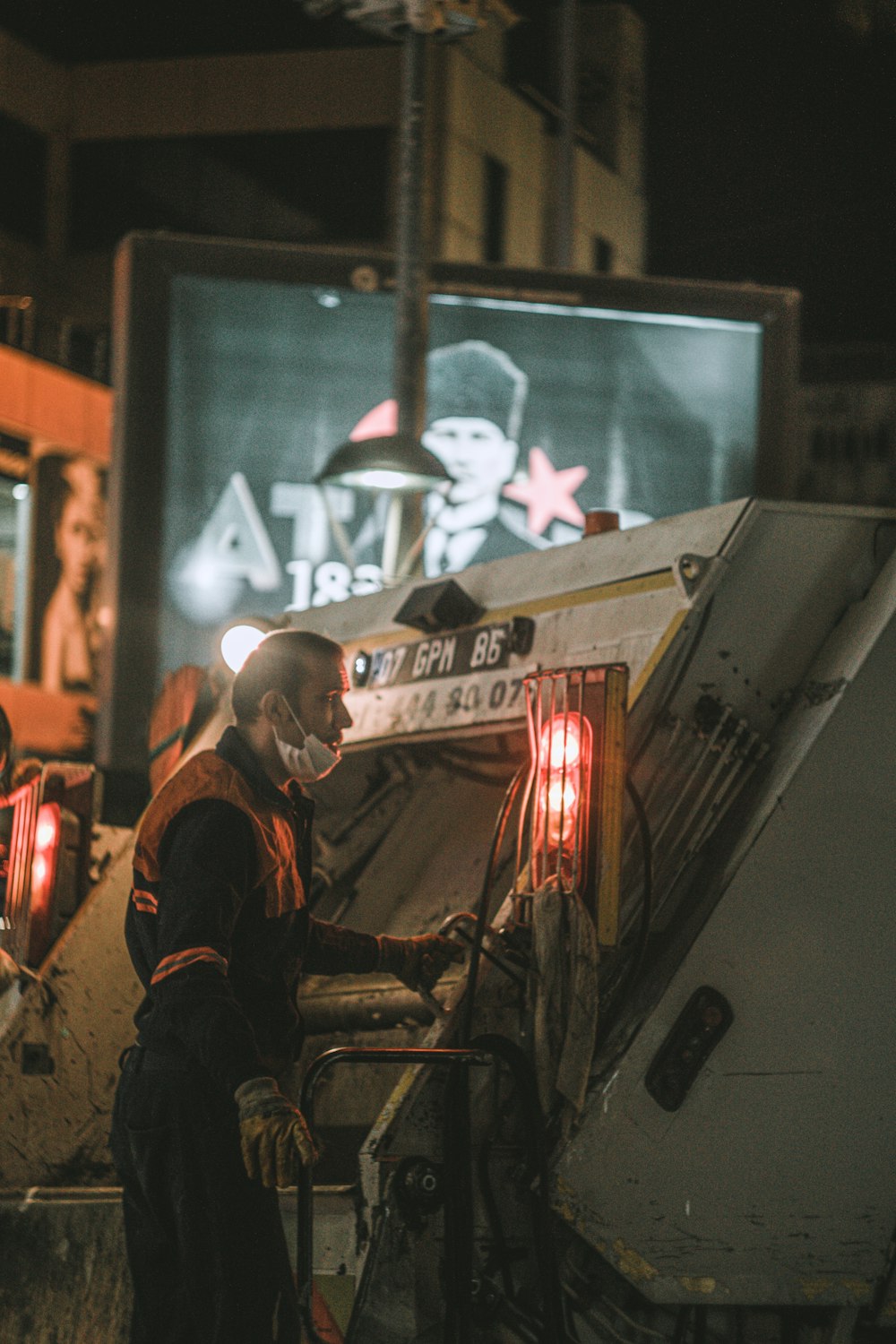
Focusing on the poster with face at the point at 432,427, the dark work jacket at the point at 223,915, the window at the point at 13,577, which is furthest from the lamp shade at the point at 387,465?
the window at the point at 13,577

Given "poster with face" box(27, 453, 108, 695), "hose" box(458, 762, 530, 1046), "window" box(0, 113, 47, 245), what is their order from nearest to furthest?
"hose" box(458, 762, 530, 1046) → "poster with face" box(27, 453, 108, 695) → "window" box(0, 113, 47, 245)

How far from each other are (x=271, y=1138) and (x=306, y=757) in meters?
0.86

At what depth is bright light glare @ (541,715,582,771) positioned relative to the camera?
11.9 ft

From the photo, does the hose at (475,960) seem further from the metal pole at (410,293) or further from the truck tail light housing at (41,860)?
the metal pole at (410,293)

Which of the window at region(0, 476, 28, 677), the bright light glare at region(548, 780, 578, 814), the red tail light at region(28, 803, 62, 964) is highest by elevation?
the window at region(0, 476, 28, 677)

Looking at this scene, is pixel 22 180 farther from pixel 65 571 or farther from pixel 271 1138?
pixel 271 1138

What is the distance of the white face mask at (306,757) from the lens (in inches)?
145

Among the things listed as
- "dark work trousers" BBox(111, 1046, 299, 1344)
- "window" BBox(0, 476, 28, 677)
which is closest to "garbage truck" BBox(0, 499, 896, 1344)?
"dark work trousers" BBox(111, 1046, 299, 1344)

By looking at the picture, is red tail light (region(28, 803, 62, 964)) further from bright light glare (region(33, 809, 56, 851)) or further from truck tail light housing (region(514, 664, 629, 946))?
truck tail light housing (region(514, 664, 629, 946))

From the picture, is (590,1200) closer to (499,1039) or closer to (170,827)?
(499,1039)

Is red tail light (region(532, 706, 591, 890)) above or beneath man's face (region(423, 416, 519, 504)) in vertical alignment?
beneath

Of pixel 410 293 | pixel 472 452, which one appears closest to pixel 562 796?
pixel 410 293

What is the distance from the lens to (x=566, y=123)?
632 inches

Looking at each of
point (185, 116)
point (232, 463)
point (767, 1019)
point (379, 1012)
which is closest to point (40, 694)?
point (185, 116)
